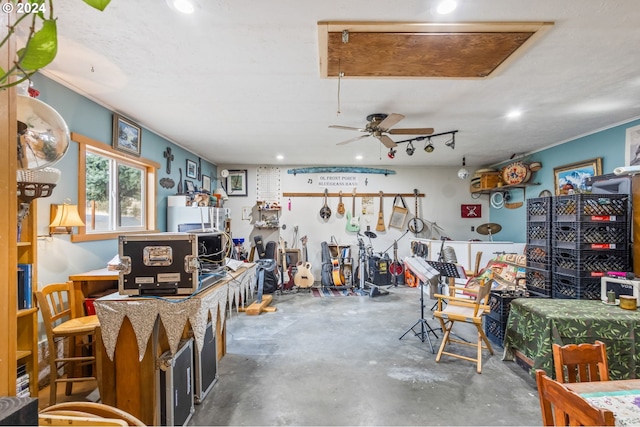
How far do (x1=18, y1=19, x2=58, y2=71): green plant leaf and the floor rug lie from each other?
532 centimetres

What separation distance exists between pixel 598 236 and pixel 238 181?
19.8 ft

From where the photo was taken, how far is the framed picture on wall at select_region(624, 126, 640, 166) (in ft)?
A: 11.3

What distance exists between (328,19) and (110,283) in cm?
305

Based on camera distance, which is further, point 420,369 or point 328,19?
point 420,369

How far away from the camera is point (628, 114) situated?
3383mm

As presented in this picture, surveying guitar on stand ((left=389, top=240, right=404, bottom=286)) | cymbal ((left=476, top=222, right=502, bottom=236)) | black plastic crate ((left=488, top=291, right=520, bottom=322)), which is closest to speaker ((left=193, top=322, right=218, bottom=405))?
black plastic crate ((left=488, top=291, right=520, bottom=322))

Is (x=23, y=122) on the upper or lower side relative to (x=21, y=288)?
upper

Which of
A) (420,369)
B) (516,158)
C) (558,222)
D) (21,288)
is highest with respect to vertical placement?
(516,158)

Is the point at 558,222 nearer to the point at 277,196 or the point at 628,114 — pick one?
the point at 628,114

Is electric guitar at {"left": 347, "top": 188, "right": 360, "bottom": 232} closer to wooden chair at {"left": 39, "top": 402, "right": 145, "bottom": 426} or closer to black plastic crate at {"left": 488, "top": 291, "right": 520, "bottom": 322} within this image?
black plastic crate at {"left": 488, "top": 291, "right": 520, "bottom": 322}

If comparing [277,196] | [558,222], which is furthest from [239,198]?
[558,222]

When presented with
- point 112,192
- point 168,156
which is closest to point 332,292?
point 168,156

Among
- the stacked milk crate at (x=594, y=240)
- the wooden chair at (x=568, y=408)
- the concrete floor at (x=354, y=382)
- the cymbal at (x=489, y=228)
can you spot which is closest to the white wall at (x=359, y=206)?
the cymbal at (x=489, y=228)

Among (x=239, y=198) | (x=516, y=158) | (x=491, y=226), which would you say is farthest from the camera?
(x=239, y=198)
